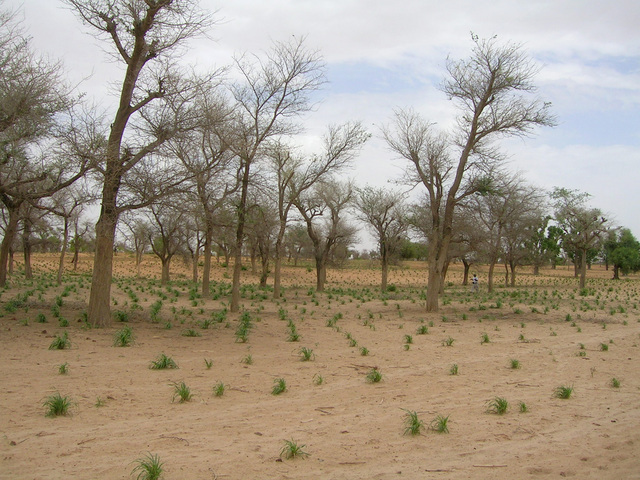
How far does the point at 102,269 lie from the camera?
12.3m

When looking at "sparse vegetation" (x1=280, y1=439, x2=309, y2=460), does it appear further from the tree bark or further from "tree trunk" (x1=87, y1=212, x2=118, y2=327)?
the tree bark

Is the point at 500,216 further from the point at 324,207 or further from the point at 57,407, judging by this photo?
the point at 57,407

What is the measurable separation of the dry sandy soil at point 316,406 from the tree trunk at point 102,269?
0.60m

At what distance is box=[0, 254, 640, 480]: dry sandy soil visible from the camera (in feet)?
16.1

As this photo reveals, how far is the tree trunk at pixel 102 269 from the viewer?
39.3 feet

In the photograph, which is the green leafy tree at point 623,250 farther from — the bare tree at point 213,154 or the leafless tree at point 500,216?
the bare tree at point 213,154

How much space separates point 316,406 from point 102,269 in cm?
767

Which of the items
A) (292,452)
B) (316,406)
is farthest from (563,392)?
(292,452)

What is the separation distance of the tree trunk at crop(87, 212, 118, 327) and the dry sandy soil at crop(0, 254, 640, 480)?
1.96 ft

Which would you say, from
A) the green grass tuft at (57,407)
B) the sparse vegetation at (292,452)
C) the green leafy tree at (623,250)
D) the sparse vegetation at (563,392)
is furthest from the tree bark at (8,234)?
the green leafy tree at (623,250)

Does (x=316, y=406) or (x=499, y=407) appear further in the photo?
(x=316, y=406)

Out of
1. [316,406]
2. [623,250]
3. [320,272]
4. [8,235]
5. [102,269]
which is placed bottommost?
[316,406]

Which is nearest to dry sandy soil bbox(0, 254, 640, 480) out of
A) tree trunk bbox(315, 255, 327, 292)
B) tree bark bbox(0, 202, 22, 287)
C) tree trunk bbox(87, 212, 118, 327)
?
tree trunk bbox(87, 212, 118, 327)

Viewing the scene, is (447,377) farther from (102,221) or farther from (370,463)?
(102,221)
